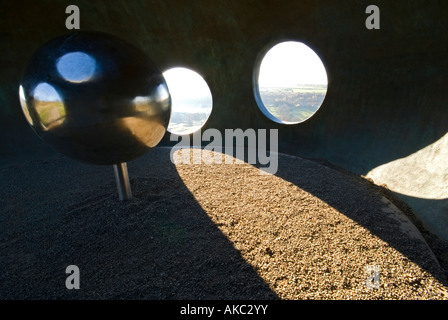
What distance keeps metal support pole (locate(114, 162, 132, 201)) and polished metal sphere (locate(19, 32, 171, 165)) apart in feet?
4.62

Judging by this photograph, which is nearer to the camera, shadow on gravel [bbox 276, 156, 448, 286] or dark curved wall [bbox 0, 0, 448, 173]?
shadow on gravel [bbox 276, 156, 448, 286]

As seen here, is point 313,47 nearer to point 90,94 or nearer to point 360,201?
point 360,201

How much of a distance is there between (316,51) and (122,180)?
6.79 m

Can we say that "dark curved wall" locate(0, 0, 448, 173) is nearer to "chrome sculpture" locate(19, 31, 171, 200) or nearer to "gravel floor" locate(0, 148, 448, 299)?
"gravel floor" locate(0, 148, 448, 299)

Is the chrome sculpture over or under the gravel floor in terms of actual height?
over

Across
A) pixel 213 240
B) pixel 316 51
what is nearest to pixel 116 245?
pixel 213 240

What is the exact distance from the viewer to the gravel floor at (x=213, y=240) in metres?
3.38

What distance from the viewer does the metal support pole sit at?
534 cm

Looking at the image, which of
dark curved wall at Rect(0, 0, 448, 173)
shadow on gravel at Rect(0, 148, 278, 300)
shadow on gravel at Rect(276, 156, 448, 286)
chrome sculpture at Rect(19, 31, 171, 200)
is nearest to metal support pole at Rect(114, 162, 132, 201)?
shadow on gravel at Rect(0, 148, 278, 300)

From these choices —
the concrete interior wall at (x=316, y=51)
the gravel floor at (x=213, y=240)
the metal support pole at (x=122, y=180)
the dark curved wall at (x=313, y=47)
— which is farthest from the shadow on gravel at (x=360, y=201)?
the metal support pole at (x=122, y=180)

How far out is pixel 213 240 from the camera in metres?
4.34

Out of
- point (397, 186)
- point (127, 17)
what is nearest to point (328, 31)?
point (397, 186)

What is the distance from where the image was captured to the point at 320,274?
3557mm
